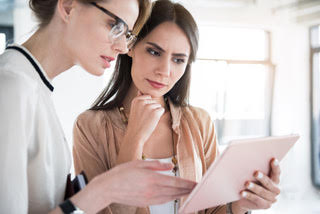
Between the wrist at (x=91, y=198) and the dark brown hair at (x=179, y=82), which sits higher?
the dark brown hair at (x=179, y=82)

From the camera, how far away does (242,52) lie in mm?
5969

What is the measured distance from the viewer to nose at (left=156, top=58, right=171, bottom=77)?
1.38m

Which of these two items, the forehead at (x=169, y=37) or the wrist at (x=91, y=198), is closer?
the wrist at (x=91, y=198)

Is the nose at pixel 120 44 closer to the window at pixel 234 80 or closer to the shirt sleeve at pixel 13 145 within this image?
the shirt sleeve at pixel 13 145

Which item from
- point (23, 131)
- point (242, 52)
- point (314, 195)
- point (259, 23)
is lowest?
point (314, 195)

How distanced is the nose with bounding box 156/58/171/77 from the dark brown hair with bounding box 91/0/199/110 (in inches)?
6.5

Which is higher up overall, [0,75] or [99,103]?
[0,75]

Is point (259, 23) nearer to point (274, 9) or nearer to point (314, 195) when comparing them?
point (274, 9)

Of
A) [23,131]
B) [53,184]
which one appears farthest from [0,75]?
[53,184]

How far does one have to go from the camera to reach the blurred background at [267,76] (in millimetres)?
5457

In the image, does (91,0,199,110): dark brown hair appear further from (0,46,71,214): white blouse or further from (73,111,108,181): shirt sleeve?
(0,46,71,214): white blouse

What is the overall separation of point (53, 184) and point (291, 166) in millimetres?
5867

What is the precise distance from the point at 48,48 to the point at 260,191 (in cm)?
82

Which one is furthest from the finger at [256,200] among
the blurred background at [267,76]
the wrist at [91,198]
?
the blurred background at [267,76]
